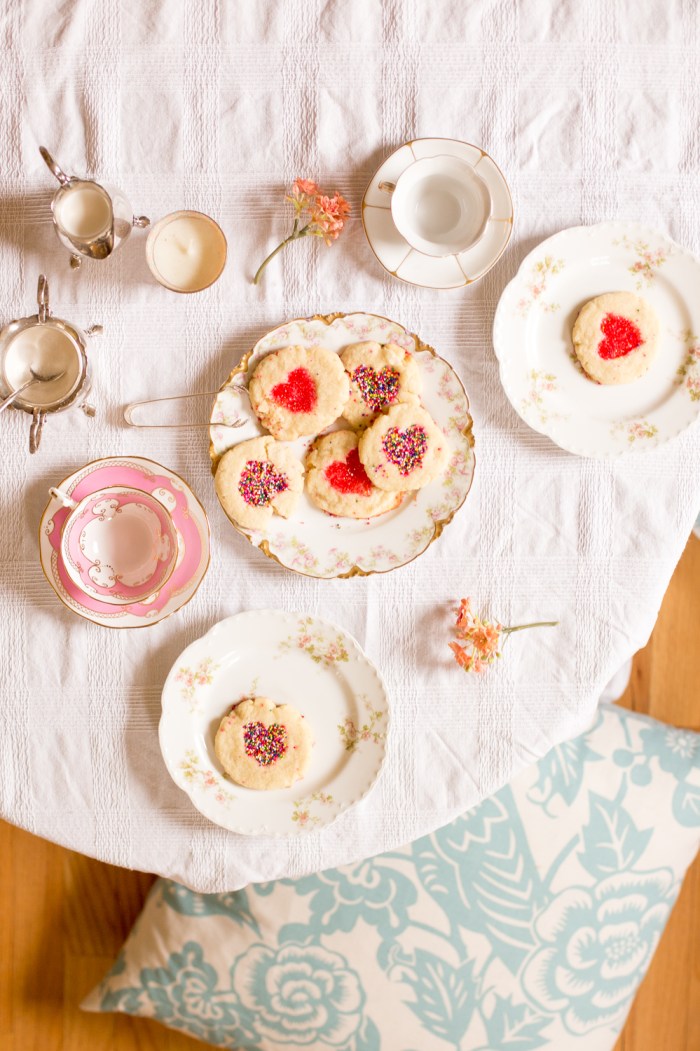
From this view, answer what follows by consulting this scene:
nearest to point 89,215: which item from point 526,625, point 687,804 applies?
point 526,625

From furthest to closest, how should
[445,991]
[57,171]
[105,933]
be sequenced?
1. [105,933]
2. [445,991]
3. [57,171]

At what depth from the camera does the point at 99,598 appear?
961 mm

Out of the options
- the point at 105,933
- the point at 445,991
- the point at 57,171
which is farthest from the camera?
the point at 105,933

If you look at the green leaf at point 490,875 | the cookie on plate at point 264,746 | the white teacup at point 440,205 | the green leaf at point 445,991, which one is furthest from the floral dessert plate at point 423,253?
the green leaf at point 445,991

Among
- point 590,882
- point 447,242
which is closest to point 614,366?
point 447,242

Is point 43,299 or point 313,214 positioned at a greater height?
point 313,214

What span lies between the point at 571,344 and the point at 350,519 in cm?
33

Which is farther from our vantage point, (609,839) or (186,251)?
(609,839)

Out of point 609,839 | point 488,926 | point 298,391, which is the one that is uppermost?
point 298,391

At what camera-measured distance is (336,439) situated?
38.6 inches

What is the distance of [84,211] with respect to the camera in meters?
0.95

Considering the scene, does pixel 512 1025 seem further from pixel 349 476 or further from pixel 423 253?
pixel 423 253

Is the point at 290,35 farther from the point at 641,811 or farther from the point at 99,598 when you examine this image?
the point at 641,811

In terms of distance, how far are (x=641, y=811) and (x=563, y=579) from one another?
1.09 ft
